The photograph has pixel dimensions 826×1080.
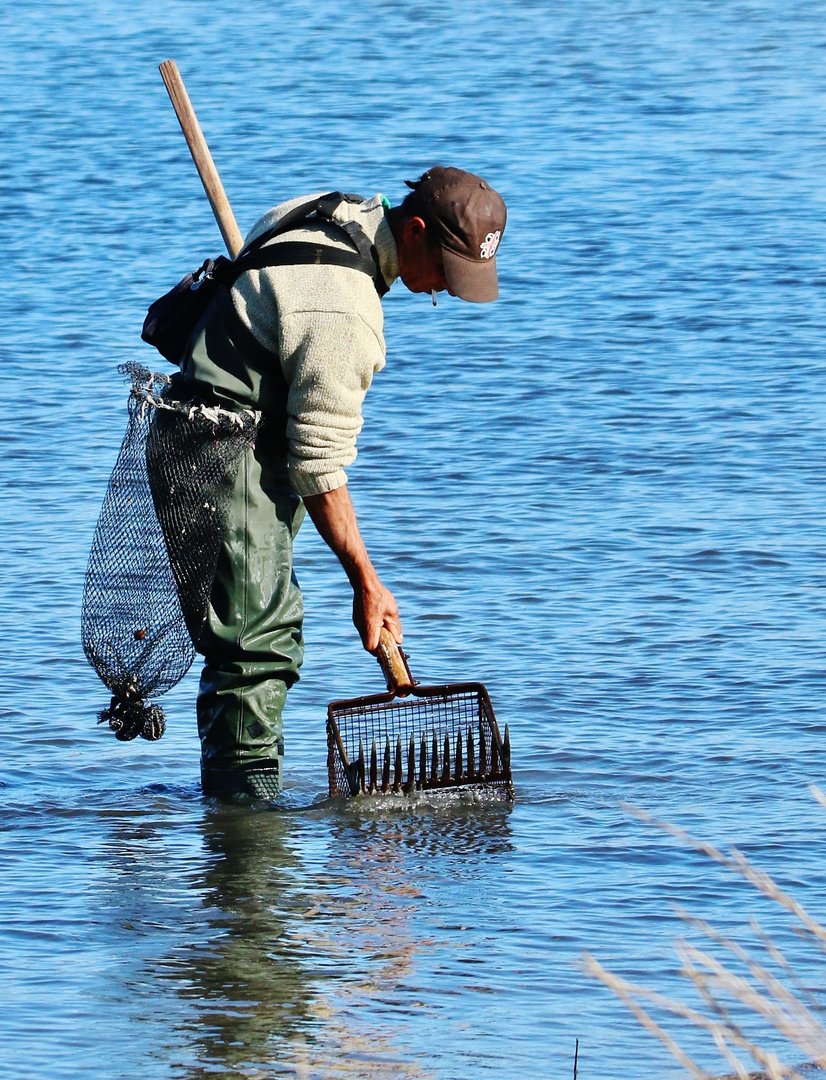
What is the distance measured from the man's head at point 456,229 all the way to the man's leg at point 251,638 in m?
0.68

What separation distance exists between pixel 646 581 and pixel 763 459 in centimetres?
163

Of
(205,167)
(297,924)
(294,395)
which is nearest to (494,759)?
(297,924)

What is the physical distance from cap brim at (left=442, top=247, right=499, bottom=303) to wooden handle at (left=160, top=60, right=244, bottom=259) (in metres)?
0.83

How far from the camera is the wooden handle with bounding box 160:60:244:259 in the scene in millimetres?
5254

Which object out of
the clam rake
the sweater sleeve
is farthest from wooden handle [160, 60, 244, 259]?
the clam rake

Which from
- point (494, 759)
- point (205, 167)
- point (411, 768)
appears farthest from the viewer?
point (205, 167)

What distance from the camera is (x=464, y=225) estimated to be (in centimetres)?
450

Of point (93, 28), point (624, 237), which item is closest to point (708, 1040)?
point (624, 237)

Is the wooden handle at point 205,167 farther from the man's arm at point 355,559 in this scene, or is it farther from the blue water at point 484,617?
the blue water at point 484,617

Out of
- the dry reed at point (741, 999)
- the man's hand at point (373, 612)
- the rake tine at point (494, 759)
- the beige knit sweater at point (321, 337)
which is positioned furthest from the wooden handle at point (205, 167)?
the dry reed at point (741, 999)

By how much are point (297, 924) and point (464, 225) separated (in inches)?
66.4

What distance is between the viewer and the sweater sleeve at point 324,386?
446 centimetres

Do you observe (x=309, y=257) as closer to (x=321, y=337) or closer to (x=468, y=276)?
(x=321, y=337)

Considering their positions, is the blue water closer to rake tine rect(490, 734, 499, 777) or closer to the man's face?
rake tine rect(490, 734, 499, 777)
